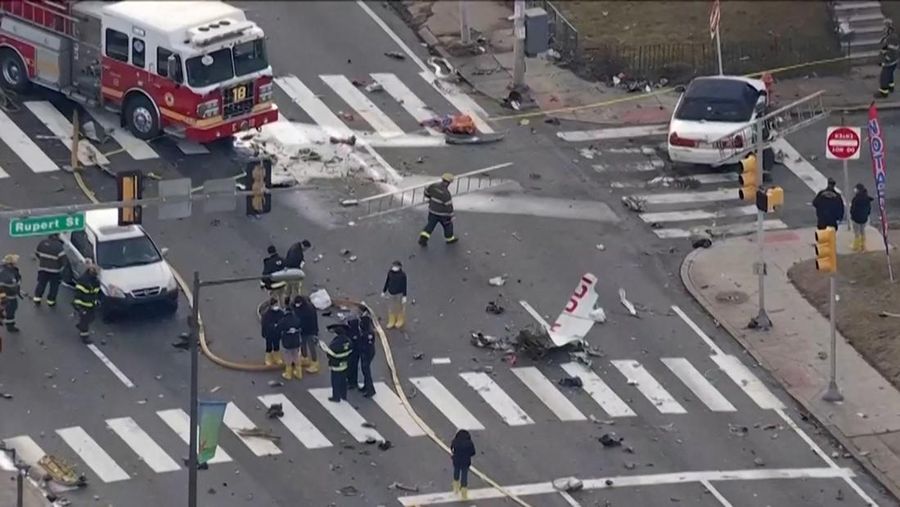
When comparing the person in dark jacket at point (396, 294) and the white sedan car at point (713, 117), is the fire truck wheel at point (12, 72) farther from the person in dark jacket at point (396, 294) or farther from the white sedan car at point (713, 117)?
the white sedan car at point (713, 117)

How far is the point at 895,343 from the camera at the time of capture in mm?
45156

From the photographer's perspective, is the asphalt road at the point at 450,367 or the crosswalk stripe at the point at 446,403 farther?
the crosswalk stripe at the point at 446,403

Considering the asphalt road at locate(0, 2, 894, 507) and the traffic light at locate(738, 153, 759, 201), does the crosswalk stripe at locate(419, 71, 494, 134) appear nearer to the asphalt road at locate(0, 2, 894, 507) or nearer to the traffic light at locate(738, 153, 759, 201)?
the asphalt road at locate(0, 2, 894, 507)

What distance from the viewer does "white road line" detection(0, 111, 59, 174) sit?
2000 inches

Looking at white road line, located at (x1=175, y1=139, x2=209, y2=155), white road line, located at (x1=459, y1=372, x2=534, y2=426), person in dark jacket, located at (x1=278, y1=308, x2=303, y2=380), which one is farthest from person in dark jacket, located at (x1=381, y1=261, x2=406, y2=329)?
white road line, located at (x1=175, y1=139, x2=209, y2=155)

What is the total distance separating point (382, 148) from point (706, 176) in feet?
23.2

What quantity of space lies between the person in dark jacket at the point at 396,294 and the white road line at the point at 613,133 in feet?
32.3

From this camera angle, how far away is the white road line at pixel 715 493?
131ft

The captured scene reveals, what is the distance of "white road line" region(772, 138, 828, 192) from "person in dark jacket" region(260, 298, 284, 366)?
559 inches

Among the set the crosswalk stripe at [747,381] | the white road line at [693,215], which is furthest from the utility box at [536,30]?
the crosswalk stripe at [747,381]

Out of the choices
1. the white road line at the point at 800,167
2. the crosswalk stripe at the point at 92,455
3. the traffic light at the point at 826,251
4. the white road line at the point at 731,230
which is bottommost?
the crosswalk stripe at the point at 92,455

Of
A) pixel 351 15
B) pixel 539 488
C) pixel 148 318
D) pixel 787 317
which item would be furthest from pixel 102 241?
pixel 351 15

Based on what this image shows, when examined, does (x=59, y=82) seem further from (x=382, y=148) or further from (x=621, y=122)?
(x=621, y=122)

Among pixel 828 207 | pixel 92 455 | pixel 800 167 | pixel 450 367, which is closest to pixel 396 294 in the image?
pixel 450 367
